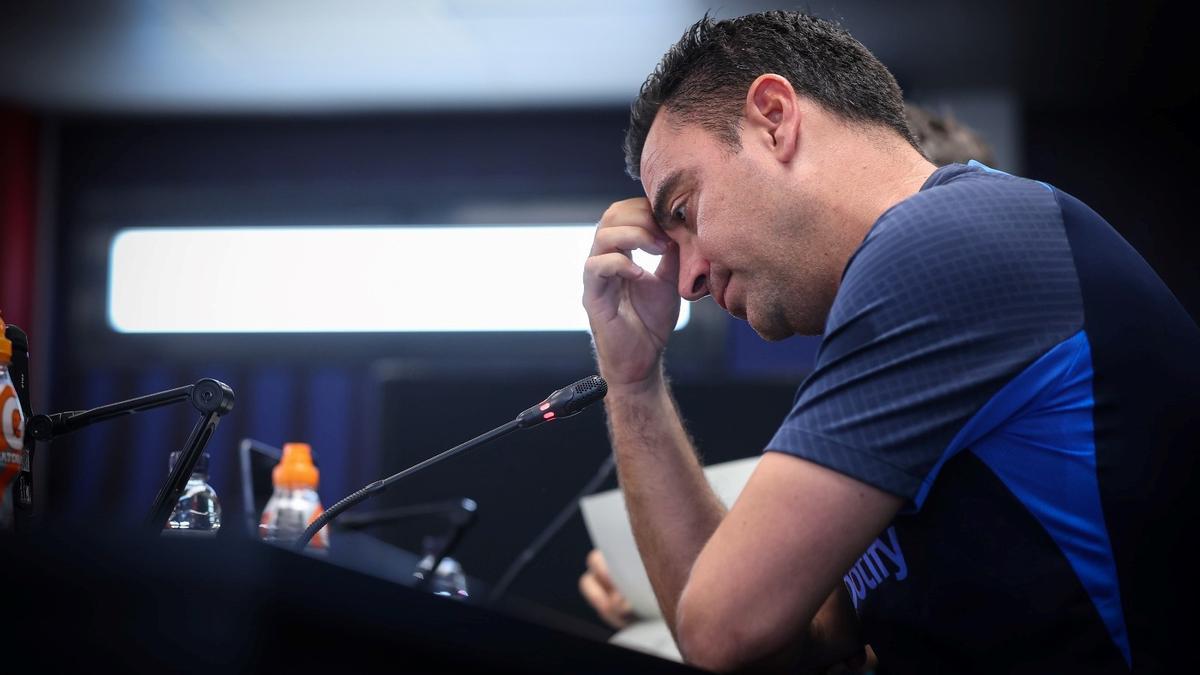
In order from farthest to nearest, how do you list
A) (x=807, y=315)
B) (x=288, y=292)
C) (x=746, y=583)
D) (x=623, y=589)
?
1. (x=288, y=292)
2. (x=623, y=589)
3. (x=807, y=315)
4. (x=746, y=583)

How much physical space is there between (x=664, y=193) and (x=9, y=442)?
2.24ft

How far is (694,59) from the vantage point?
1253 millimetres

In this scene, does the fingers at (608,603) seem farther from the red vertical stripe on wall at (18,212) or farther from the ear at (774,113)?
the red vertical stripe on wall at (18,212)

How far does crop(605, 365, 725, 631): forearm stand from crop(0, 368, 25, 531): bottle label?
2.26 ft

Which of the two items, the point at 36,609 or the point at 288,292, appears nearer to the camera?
the point at 36,609

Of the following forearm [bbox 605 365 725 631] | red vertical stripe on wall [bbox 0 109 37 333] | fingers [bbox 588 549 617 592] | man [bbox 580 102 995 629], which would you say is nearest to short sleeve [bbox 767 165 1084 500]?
forearm [bbox 605 365 725 631]

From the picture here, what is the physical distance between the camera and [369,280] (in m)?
5.04

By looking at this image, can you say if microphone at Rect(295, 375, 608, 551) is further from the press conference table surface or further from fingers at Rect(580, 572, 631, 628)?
fingers at Rect(580, 572, 631, 628)

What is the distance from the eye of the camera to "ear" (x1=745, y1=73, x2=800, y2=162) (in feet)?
3.75

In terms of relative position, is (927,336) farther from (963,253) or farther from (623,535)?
(623,535)

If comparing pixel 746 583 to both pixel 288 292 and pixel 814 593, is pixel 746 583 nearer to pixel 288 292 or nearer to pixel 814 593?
pixel 814 593

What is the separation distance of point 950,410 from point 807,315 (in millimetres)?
347

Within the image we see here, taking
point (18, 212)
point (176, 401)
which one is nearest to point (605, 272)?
point (176, 401)

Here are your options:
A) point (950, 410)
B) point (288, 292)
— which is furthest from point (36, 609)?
point (288, 292)
